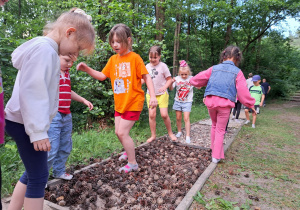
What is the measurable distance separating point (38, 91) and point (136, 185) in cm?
192

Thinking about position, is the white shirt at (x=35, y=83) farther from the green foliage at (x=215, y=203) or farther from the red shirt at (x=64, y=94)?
the green foliage at (x=215, y=203)

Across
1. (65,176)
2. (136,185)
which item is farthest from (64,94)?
(136,185)

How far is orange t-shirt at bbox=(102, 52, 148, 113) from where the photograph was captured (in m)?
3.04

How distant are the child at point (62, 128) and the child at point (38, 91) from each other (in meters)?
0.86

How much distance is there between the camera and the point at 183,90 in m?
5.06

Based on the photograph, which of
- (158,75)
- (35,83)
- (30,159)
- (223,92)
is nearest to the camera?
(35,83)

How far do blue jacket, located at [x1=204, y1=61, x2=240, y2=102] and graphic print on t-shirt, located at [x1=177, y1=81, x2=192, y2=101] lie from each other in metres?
1.28

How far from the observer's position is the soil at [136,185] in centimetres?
238

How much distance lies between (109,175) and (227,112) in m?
2.15

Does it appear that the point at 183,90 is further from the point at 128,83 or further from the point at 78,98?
the point at 78,98

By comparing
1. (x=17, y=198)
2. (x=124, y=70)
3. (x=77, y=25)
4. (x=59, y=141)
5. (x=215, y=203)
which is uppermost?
(x=77, y=25)

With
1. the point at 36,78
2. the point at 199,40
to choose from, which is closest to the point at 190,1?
the point at 199,40

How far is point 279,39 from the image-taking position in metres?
20.6

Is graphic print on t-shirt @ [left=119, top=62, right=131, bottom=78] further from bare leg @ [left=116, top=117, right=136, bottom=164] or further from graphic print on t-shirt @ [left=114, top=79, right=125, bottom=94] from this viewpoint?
bare leg @ [left=116, top=117, right=136, bottom=164]
